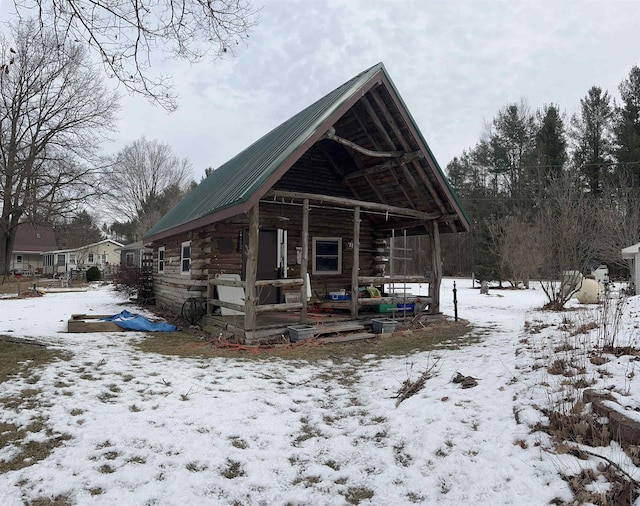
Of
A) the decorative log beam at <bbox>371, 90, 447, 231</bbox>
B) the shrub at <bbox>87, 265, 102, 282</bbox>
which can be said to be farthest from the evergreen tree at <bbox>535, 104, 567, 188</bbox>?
the shrub at <bbox>87, 265, 102, 282</bbox>

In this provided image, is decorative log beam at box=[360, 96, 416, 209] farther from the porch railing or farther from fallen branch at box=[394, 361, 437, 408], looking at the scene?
fallen branch at box=[394, 361, 437, 408]

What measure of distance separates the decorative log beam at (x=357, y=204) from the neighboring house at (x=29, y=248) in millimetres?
45566

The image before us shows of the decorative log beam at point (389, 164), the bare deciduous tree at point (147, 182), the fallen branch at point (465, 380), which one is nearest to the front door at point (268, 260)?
the decorative log beam at point (389, 164)

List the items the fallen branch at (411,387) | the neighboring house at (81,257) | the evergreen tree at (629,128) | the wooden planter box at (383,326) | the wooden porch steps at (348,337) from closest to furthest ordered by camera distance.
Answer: the fallen branch at (411,387) → the wooden porch steps at (348,337) → the wooden planter box at (383,326) → the evergreen tree at (629,128) → the neighboring house at (81,257)

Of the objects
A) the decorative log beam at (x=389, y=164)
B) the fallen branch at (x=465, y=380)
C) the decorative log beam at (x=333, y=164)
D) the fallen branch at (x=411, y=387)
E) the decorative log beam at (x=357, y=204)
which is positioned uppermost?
the decorative log beam at (x=333, y=164)

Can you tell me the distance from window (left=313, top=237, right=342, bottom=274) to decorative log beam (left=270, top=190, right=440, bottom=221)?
6.92 feet

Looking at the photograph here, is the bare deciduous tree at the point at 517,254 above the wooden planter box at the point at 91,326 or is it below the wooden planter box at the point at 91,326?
above

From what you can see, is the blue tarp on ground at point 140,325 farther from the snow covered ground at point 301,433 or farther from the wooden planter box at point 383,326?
the wooden planter box at point 383,326

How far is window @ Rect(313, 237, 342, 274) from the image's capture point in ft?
38.3

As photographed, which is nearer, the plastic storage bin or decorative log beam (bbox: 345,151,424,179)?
the plastic storage bin

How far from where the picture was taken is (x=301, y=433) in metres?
4.06

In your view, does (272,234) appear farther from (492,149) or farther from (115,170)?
(492,149)

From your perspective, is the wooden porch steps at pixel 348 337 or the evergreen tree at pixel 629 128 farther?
the evergreen tree at pixel 629 128

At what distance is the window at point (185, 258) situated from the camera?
11.4 meters
